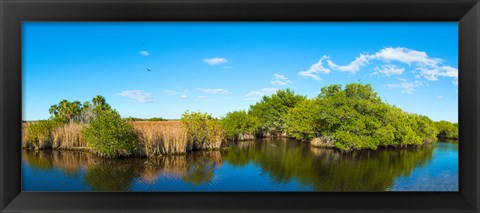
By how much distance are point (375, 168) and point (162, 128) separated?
371 cm

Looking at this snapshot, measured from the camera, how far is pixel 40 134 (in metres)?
4.46

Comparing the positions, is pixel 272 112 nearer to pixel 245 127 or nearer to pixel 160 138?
pixel 245 127

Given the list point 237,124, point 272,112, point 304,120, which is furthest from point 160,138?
point 272,112

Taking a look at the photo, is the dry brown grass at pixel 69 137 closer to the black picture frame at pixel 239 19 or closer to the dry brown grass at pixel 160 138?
the dry brown grass at pixel 160 138

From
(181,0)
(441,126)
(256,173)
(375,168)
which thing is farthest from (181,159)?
(441,126)

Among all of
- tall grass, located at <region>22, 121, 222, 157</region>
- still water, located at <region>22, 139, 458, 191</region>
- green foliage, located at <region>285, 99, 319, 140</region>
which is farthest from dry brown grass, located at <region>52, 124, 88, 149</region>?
green foliage, located at <region>285, 99, 319, 140</region>

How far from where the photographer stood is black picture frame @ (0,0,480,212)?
1608 millimetres

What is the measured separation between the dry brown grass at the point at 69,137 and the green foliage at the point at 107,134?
0.83ft

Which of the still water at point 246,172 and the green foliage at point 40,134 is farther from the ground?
the green foliage at point 40,134

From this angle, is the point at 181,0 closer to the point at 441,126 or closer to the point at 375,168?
the point at 375,168

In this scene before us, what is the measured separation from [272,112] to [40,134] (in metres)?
5.33

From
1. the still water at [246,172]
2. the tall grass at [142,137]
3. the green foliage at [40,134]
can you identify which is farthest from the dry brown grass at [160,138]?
the green foliage at [40,134]

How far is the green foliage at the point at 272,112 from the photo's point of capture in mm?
7849

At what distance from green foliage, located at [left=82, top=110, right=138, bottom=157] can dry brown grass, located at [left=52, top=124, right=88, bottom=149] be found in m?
0.25
